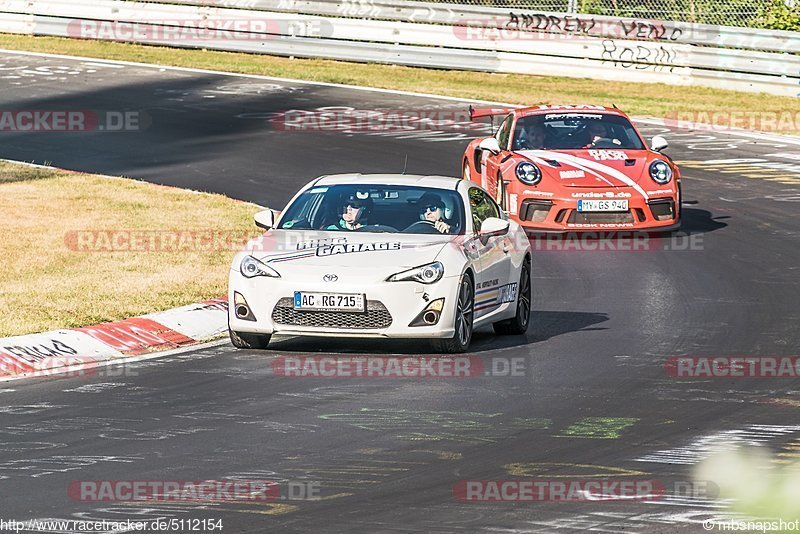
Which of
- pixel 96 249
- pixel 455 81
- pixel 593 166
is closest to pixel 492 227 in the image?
pixel 96 249

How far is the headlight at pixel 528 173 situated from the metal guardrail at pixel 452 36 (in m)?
12.5

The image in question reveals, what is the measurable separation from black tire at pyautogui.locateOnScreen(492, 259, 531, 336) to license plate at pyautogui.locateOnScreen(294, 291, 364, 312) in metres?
1.89

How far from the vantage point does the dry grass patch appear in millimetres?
12242

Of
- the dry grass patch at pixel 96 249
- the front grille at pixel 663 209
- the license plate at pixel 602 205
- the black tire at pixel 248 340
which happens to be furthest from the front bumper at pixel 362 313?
the front grille at pixel 663 209

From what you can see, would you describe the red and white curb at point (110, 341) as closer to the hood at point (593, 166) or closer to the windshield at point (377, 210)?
the windshield at point (377, 210)

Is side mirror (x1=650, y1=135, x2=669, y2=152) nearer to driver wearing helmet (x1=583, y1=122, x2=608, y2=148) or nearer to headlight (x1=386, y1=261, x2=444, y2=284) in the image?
driver wearing helmet (x1=583, y1=122, x2=608, y2=148)

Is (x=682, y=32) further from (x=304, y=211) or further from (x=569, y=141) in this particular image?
(x=304, y=211)

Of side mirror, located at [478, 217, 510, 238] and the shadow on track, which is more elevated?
side mirror, located at [478, 217, 510, 238]

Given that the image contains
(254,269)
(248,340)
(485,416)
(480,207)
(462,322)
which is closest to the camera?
(485,416)

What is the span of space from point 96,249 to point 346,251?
564 cm

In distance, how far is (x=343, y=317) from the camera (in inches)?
403

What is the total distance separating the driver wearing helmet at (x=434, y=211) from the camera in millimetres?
11297

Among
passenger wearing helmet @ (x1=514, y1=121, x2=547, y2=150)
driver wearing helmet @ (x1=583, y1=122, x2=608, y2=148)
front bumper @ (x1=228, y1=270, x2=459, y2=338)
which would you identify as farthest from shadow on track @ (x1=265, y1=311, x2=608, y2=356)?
driver wearing helmet @ (x1=583, y1=122, x2=608, y2=148)

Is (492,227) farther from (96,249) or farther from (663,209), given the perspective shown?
(663,209)
